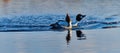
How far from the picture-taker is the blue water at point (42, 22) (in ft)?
49.3

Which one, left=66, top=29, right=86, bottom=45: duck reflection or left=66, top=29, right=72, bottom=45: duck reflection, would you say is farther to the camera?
left=66, top=29, right=86, bottom=45: duck reflection

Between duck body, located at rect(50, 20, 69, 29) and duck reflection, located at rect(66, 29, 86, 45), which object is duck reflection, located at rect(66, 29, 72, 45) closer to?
duck reflection, located at rect(66, 29, 86, 45)

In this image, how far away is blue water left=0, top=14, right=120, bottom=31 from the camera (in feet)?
49.3

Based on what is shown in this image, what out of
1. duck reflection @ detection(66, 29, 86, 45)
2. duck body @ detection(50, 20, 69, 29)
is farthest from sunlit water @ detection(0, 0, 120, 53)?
duck body @ detection(50, 20, 69, 29)

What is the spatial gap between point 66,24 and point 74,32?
0.88m

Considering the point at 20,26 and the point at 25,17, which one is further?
the point at 25,17

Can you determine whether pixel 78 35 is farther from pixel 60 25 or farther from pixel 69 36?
pixel 60 25

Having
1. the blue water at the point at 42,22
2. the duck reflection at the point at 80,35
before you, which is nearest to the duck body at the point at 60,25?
the blue water at the point at 42,22

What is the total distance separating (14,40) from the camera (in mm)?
12664

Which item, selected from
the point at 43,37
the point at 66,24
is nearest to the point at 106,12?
the point at 66,24

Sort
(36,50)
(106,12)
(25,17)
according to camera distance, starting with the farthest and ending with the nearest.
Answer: (106,12)
(25,17)
(36,50)

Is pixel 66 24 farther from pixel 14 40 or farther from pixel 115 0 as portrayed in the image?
pixel 115 0

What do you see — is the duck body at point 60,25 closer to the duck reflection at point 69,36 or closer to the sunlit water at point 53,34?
the sunlit water at point 53,34

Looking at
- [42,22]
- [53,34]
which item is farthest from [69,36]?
[42,22]
